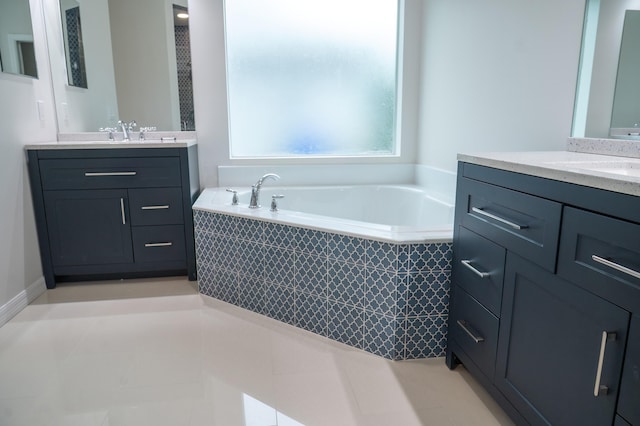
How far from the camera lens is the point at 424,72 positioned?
10.3ft

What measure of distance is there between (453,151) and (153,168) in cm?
193

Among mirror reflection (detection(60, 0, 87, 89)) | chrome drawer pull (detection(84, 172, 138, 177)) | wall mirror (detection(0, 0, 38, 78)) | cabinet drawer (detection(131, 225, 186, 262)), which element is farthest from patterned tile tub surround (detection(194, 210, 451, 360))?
mirror reflection (detection(60, 0, 87, 89))

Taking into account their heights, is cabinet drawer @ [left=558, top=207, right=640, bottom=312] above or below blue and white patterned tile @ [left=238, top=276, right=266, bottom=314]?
above

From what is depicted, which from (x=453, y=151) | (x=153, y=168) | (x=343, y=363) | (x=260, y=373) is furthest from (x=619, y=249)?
(x=153, y=168)

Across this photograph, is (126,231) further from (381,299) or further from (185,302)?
(381,299)

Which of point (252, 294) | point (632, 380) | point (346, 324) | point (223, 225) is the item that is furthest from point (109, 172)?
point (632, 380)

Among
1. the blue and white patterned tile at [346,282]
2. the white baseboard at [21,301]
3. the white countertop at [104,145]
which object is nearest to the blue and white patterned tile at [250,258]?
the blue and white patterned tile at [346,282]

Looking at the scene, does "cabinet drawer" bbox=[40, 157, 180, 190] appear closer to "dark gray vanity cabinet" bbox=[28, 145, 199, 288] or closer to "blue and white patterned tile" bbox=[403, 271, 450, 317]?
"dark gray vanity cabinet" bbox=[28, 145, 199, 288]

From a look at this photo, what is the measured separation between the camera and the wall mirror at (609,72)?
1.53 meters

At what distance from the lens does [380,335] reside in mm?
1856

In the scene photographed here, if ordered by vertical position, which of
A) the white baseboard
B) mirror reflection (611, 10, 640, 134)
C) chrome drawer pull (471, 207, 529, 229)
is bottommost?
the white baseboard

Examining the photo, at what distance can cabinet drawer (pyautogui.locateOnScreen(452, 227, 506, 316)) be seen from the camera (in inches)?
55.1

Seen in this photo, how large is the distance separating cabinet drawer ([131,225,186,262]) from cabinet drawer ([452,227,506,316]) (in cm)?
179

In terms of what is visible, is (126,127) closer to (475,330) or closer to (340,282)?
(340,282)
